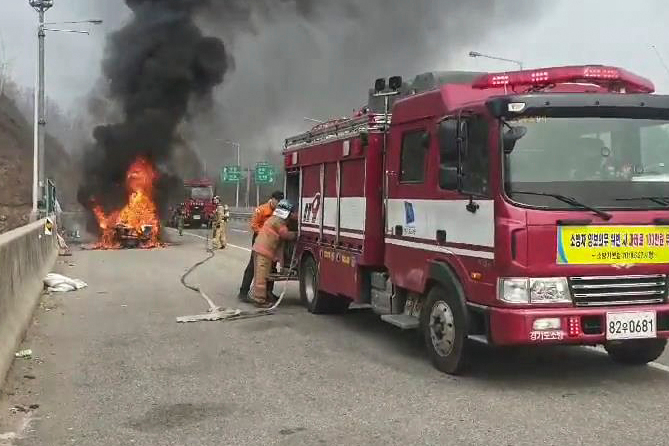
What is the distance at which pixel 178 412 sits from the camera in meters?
5.34

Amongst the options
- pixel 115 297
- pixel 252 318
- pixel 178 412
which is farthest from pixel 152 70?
pixel 178 412

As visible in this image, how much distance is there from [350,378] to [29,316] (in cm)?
437

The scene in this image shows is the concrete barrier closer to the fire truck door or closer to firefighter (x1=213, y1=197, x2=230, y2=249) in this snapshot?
the fire truck door

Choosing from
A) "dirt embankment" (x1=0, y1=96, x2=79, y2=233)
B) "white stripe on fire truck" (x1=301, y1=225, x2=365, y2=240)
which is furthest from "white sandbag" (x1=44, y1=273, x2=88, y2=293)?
"dirt embankment" (x1=0, y1=96, x2=79, y2=233)

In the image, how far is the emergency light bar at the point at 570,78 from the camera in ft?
20.2

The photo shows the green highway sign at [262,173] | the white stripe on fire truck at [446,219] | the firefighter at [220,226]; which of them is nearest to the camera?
the white stripe on fire truck at [446,219]

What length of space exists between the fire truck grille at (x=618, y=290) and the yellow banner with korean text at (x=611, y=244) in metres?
0.13

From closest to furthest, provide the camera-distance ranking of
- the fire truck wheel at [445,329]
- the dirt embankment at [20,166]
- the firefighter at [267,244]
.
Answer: the fire truck wheel at [445,329], the firefighter at [267,244], the dirt embankment at [20,166]

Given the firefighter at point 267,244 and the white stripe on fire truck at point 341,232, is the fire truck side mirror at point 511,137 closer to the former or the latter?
the white stripe on fire truck at point 341,232

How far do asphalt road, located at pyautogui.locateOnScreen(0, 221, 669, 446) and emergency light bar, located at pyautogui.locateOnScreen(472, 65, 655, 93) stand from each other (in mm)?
2461

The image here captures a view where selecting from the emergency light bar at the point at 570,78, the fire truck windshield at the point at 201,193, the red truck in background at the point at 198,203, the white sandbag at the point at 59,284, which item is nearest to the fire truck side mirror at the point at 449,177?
the emergency light bar at the point at 570,78

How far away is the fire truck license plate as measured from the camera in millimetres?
5652

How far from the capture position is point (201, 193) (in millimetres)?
40250

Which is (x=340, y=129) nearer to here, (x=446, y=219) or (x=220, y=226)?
(x=446, y=219)
